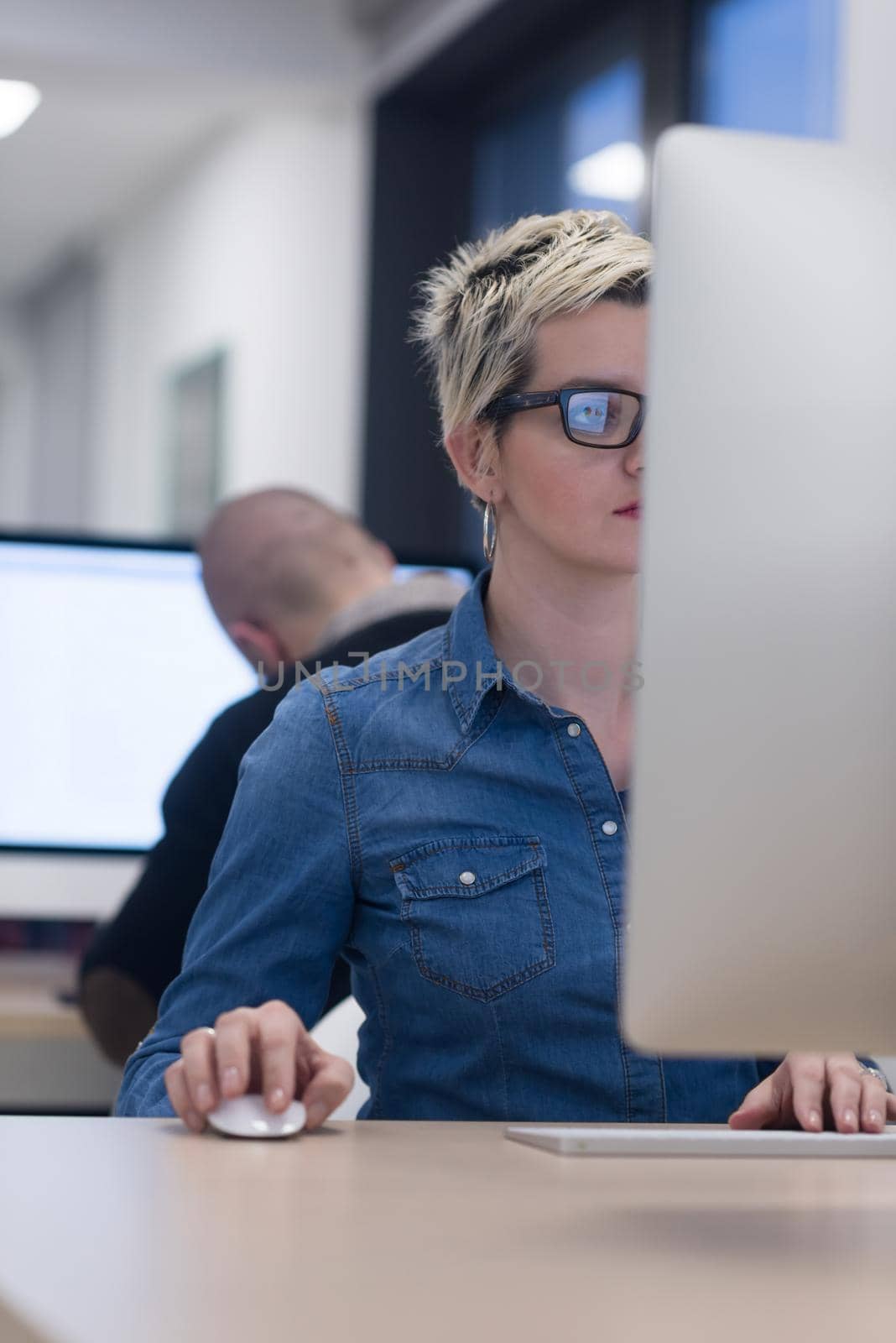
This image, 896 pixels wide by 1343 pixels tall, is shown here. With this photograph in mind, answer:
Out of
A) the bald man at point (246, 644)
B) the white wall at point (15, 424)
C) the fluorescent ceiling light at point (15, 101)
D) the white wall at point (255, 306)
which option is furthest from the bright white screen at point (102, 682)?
the white wall at point (15, 424)

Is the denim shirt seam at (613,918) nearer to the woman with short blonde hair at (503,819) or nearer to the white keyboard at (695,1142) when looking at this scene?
the woman with short blonde hair at (503,819)

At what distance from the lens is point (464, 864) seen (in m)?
0.96

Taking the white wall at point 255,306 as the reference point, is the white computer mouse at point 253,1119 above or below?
below

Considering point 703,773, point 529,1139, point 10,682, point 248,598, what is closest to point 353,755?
point 529,1139

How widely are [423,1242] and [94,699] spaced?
1619mm

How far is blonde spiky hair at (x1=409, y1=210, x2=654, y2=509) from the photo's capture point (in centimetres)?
103

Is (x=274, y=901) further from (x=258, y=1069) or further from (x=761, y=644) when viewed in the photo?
(x=761, y=644)

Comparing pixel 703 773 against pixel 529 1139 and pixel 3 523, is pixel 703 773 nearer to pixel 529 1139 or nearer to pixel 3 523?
pixel 529 1139

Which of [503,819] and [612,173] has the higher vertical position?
[612,173]

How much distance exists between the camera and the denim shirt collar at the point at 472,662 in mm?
1000

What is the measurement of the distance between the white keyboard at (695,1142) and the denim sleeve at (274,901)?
8.6 inches

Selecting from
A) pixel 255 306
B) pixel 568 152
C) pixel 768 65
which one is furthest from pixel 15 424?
pixel 768 65

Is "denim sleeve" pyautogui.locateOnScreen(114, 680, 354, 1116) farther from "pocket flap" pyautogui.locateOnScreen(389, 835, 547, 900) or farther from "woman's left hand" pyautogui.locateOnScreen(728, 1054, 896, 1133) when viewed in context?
"woman's left hand" pyautogui.locateOnScreen(728, 1054, 896, 1133)

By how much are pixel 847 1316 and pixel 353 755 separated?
0.57 m
